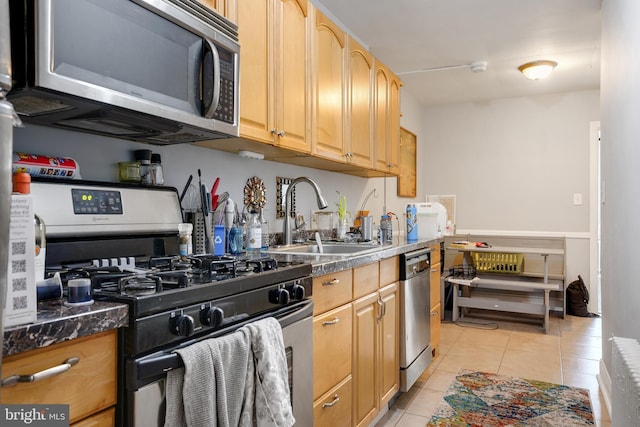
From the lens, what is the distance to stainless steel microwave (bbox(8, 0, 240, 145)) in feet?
3.32

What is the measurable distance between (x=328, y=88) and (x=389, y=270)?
1028mm

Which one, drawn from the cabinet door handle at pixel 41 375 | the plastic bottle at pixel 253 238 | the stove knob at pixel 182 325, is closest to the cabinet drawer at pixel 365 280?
the plastic bottle at pixel 253 238

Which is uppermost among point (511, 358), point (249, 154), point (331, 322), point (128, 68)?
point (128, 68)

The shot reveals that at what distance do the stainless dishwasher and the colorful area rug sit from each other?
237 mm

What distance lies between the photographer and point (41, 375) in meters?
0.73

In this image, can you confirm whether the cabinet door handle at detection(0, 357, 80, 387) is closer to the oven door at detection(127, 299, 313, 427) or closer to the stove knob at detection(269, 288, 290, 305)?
the oven door at detection(127, 299, 313, 427)

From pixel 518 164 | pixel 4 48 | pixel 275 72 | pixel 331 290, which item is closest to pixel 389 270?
pixel 331 290

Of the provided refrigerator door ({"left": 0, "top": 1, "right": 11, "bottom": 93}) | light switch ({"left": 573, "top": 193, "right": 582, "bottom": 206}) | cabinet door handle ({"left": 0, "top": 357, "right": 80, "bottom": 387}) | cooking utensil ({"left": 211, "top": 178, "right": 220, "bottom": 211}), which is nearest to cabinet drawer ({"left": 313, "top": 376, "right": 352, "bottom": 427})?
cooking utensil ({"left": 211, "top": 178, "right": 220, "bottom": 211})

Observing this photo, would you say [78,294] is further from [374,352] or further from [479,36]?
[479,36]

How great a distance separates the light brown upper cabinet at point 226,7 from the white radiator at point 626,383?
1.77 m

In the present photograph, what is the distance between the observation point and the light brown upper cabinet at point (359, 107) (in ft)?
8.59

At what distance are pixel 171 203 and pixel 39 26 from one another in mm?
783

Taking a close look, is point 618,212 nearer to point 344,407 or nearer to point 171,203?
point 344,407

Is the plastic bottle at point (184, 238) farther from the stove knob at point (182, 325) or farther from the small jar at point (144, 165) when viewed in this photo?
the stove knob at point (182, 325)
